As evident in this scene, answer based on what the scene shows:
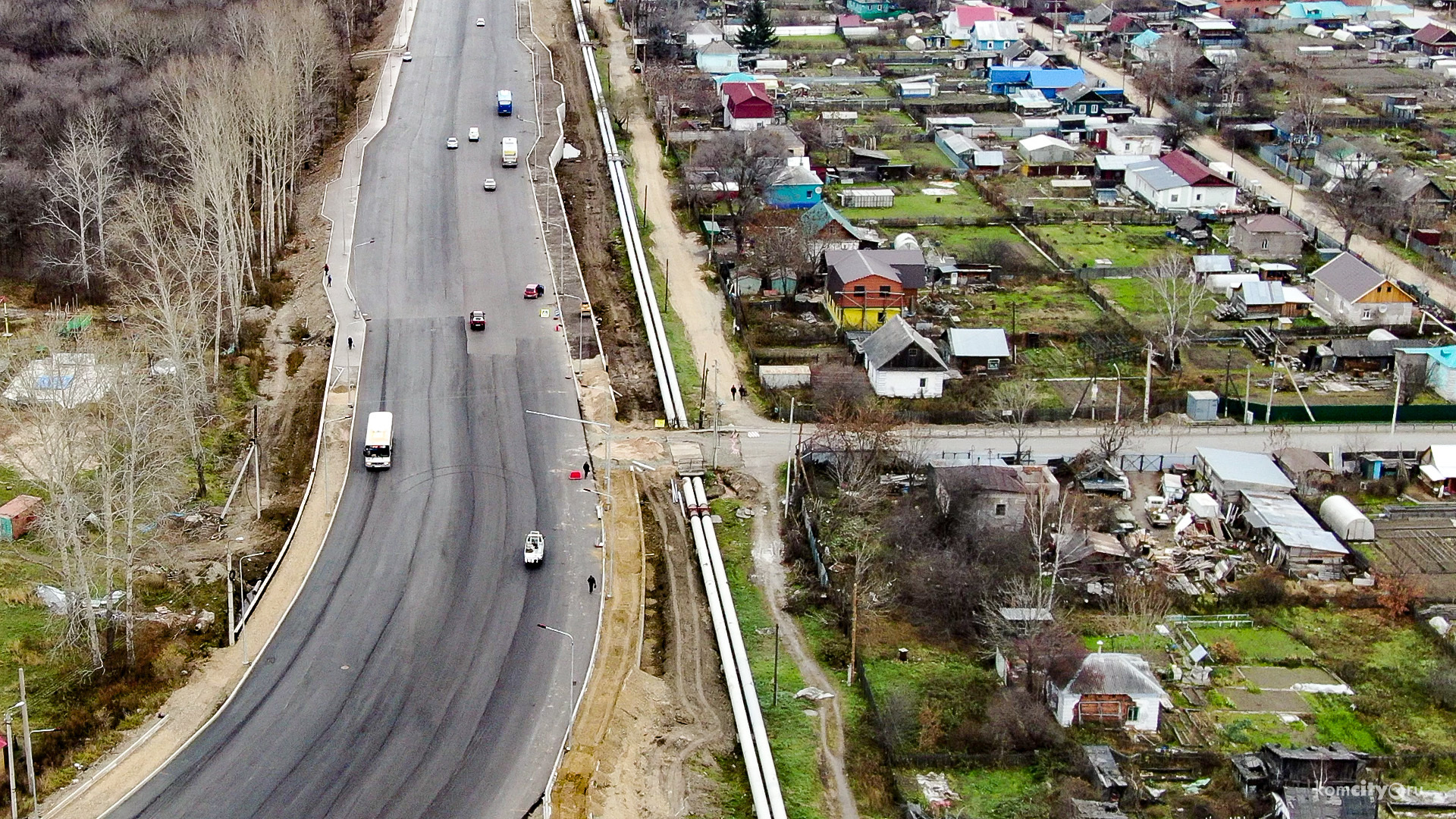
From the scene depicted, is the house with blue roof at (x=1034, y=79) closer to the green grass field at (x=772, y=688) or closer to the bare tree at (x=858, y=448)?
the bare tree at (x=858, y=448)

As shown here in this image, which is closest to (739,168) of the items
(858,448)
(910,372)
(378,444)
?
(910,372)

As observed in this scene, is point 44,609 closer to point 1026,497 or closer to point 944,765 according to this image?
point 944,765

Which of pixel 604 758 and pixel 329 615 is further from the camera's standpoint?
pixel 329 615

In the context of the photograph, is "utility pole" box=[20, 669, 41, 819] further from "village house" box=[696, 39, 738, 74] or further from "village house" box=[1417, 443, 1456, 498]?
"village house" box=[696, 39, 738, 74]

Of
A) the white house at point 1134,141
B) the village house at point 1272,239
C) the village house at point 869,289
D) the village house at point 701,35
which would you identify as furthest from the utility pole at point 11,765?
the village house at point 701,35

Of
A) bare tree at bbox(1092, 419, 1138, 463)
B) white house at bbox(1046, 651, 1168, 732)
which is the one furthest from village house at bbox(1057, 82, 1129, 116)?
white house at bbox(1046, 651, 1168, 732)

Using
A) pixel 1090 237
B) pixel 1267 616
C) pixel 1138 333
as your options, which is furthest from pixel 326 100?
pixel 1267 616
